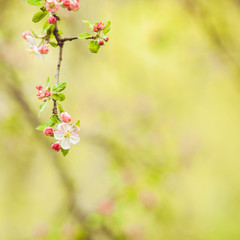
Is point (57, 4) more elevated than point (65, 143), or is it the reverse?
point (57, 4)

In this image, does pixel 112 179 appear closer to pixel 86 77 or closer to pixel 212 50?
pixel 212 50

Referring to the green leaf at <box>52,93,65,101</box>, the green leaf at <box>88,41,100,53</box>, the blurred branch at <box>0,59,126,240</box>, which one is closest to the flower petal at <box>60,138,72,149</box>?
the green leaf at <box>52,93,65,101</box>

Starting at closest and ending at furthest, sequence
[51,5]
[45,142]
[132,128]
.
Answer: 1. [51,5]
2. [45,142]
3. [132,128]

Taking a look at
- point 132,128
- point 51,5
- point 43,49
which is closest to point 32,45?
point 43,49

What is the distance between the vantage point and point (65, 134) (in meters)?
0.80

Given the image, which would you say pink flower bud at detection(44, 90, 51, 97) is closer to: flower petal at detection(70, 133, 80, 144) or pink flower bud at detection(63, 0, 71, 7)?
flower petal at detection(70, 133, 80, 144)

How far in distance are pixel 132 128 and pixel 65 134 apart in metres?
1.94

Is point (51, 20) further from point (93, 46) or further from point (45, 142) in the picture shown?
point (45, 142)

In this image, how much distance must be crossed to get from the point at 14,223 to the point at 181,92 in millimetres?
2835

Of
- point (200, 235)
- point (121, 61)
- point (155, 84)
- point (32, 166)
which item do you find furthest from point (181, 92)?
point (32, 166)

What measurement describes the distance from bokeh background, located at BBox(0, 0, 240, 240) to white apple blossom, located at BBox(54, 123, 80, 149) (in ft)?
3.99

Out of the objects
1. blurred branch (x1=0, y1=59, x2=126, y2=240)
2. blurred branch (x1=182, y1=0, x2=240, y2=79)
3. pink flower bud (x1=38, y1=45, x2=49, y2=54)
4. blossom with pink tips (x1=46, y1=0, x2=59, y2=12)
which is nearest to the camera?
blossom with pink tips (x1=46, y1=0, x2=59, y2=12)

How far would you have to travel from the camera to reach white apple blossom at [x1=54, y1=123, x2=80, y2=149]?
0.79 meters

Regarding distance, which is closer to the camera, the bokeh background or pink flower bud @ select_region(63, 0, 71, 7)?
pink flower bud @ select_region(63, 0, 71, 7)
